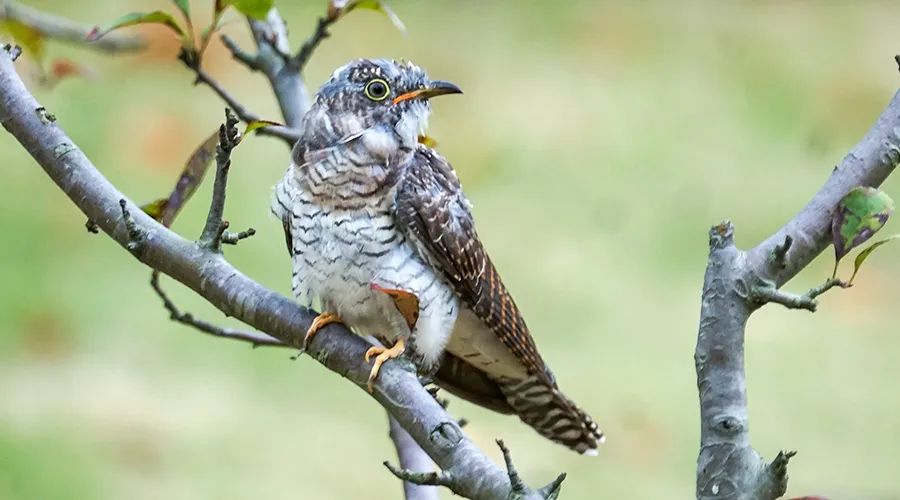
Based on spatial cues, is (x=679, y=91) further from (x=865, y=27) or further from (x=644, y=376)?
(x=644, y=376)

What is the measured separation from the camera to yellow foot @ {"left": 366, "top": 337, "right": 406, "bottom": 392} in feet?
2.76

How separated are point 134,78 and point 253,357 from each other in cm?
86

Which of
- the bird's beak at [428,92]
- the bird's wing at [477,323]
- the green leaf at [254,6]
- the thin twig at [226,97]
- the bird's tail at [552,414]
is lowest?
the bird's tail at [552,414]

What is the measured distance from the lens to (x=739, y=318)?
67cm

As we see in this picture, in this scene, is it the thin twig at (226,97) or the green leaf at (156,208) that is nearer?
the green leaf at (156,208)

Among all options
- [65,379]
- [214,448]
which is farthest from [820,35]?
[65,379]

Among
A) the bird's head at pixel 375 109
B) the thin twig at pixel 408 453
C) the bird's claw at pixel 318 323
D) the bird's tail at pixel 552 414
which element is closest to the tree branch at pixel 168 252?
the bird's claw at pixel 318 323

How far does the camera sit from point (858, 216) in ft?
2.18

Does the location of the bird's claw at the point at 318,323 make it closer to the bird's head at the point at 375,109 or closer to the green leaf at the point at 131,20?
the bird's head at the point at 375,109

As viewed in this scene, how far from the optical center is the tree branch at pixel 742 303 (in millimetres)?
640

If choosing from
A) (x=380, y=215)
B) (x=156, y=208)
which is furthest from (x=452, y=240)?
(x=156, y=208)

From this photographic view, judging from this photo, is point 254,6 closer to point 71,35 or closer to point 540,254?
point 71,35

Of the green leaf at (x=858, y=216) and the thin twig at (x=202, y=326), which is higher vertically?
the thin twig at (x=202, y=326)

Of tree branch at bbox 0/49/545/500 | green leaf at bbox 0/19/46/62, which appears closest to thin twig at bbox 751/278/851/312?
tree branch at bbox 0/49/545/500
